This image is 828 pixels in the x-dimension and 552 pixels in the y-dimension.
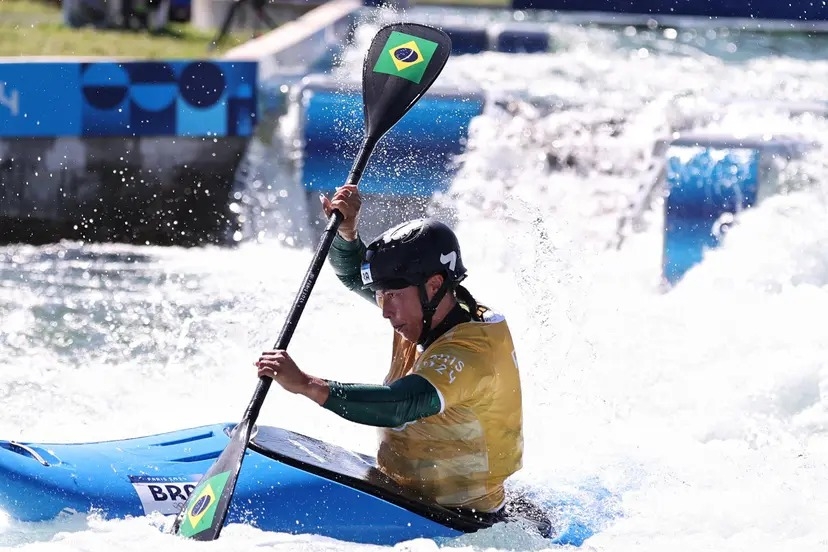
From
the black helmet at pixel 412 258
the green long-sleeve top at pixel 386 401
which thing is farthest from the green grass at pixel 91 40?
the green long-sleeve top at pixel 386 401

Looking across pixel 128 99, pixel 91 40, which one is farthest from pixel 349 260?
pixel 91 40

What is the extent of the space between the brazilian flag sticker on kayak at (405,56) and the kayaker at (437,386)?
3.87ft

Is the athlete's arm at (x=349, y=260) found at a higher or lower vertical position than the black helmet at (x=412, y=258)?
lower

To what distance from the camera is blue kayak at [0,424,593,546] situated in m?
3.53

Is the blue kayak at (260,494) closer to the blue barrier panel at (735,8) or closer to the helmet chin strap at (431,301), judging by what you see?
the helmet chin strap at (431,301)

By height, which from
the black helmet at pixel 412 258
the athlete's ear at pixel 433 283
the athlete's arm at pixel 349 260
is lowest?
the athlete's arm at pixel 349 260

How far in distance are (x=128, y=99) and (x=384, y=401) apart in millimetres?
5742

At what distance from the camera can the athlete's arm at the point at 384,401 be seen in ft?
10.9

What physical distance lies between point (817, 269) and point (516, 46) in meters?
8.33

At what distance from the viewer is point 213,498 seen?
11.1 ft

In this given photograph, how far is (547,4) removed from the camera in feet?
67.7

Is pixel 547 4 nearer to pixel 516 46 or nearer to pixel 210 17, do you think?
pixel 516 46

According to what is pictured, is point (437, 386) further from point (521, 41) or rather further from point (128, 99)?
point (521, 41)

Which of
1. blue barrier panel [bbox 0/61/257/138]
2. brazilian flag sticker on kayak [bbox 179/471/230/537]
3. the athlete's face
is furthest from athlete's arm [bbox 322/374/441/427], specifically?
blue barrier panel [bbox 0/61/257/138]
